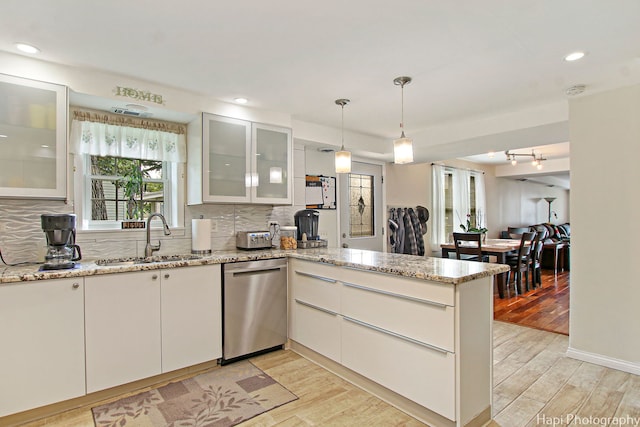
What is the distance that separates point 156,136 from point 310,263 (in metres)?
1.82

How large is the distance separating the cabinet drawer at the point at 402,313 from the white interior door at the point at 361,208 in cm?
230

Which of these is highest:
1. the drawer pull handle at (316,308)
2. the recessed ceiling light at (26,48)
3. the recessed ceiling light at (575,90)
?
the recessed ceiling light at (26,48)

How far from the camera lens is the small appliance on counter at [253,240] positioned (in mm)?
3324

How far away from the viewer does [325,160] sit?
14.9ft

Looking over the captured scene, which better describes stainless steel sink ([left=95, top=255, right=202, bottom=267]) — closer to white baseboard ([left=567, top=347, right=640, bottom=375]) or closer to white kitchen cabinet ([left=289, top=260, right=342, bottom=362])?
white kitchen cabinet ([left=289, top=260, right=342, bottom=362])

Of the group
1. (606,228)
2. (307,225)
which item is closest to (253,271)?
(307,225)

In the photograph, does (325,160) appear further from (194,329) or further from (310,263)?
(194,329)

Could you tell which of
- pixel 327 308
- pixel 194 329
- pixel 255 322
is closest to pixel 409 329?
pixel 327 308

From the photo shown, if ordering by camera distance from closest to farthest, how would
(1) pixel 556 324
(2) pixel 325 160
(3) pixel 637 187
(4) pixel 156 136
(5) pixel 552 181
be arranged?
(3) pixel 637 187
(4) pixel 156 136
(1) pixel 556 324
(2) pixel 325 160
(5) pixel 552 181

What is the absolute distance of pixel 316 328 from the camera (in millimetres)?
2830

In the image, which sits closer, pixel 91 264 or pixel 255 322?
pixel 91 264

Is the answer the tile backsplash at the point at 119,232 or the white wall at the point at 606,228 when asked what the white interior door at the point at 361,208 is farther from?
the white wall at the point at 606,228

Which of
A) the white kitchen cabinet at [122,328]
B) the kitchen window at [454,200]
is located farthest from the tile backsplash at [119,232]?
the kitchen window at [454,200]

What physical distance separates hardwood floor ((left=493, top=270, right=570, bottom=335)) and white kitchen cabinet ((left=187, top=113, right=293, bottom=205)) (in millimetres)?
3009
